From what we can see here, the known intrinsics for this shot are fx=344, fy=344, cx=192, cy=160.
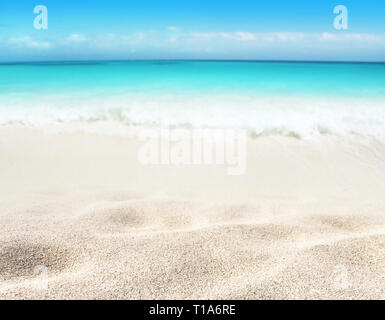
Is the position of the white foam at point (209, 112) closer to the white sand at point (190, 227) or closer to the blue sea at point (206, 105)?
the blue sea at point (206, 105)

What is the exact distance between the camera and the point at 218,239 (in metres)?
2.22

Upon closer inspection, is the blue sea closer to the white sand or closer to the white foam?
the white foam

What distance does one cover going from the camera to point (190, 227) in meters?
2.51

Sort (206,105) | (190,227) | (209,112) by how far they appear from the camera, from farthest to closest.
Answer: (206,105), (209,112), (190,227)

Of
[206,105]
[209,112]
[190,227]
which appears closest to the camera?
[190,227]

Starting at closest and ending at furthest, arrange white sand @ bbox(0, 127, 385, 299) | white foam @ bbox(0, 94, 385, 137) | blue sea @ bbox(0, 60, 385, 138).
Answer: white sand @ bbox(0, 127, 385, 299)
white foam @ bbox(0, 94, 385, 137)
blue sea @ bbox(0, 60, 385, 138)

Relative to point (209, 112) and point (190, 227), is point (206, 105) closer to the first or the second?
point (209, 112)

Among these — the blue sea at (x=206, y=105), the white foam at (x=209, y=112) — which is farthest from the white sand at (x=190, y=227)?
the blue sea at (x=206, y=105)

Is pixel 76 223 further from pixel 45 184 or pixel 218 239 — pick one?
pixel 45 184

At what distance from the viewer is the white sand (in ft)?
5.73

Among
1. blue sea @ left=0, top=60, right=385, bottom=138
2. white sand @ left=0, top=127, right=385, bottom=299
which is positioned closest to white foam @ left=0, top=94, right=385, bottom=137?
blue sea @ left=0, top=60, right=385, bottom=138

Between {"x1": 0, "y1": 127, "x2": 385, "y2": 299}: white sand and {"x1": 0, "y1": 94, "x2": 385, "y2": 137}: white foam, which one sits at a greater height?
{"x1": 0, "y1": 94, "x2": 385, "y2": 137}: white foam

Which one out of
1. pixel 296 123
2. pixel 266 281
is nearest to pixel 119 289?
pixel 266 281

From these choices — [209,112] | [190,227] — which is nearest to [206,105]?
[209,112]
